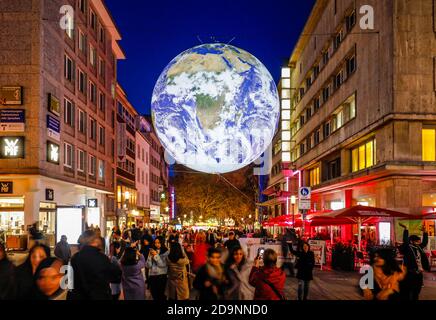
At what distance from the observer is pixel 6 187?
31359 mm

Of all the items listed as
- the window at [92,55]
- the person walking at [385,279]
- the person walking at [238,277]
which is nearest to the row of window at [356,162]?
the window at [92,55]

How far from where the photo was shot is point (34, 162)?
3091 cm

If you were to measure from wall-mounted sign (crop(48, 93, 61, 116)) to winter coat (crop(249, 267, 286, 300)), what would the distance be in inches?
1019

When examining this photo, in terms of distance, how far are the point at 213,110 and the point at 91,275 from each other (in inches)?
290

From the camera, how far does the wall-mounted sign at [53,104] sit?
3216 centimetres

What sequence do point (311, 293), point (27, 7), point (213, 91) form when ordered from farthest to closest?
point (27, 7), point (311, 293), point (213, 91)

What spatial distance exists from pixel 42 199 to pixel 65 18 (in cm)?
1104

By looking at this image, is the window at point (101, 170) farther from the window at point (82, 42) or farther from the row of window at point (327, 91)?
the row of window at point (327, 91)

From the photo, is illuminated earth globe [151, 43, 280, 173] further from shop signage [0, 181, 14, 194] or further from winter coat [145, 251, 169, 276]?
shop signage [0, 181, 14, 194]

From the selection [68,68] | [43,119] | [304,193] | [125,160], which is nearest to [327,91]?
[68,68]

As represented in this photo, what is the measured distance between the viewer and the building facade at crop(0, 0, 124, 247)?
100 feet

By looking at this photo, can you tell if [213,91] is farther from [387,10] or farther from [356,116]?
[356,116]

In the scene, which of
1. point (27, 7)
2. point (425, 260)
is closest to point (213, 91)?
point (425, 260)
